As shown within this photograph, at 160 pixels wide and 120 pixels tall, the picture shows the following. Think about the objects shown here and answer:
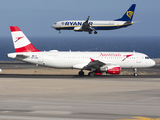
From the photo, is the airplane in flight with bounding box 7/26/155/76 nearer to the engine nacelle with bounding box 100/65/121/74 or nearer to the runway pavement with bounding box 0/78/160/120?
the engine nacelle with bounding box 100/65/121/74

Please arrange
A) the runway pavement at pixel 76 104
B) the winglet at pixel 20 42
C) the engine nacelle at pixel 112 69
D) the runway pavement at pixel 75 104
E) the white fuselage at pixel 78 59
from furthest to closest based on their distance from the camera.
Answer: the winglet at pixel 20 42 → the white fuselage at pixel 78 59 → the engine nacelle at pixel 112 69 → the runway pavement at pixel 75 104 → the runway pavement at pixel 76 104

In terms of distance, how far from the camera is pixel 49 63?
44312mm

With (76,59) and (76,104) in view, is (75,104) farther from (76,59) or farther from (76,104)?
(76,59)

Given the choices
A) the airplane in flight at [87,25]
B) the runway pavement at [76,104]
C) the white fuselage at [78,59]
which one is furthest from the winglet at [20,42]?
the airplane in flight at [87,25]

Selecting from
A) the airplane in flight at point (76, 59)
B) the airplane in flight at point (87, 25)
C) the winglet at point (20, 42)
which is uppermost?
the airplane in flight at point (87, 25)

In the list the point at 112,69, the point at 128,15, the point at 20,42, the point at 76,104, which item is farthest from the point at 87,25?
the point at 76,104

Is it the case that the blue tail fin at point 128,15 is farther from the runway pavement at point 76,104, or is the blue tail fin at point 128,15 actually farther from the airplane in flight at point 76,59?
the runway pavement at point 76,104

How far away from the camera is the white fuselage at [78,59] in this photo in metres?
44.2

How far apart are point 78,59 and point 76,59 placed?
1.02 feet

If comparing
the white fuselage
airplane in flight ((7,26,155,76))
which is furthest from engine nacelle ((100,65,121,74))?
the white fuselage

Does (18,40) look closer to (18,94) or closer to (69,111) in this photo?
(18,94)

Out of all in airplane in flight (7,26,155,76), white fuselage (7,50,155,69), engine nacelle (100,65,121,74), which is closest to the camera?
engine nacelle (100,65,121,74)

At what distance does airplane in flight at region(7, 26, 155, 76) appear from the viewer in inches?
1731

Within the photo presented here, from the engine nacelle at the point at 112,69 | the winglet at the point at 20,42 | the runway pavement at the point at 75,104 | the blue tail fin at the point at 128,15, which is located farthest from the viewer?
the blue tail fin at the point at 128,15
